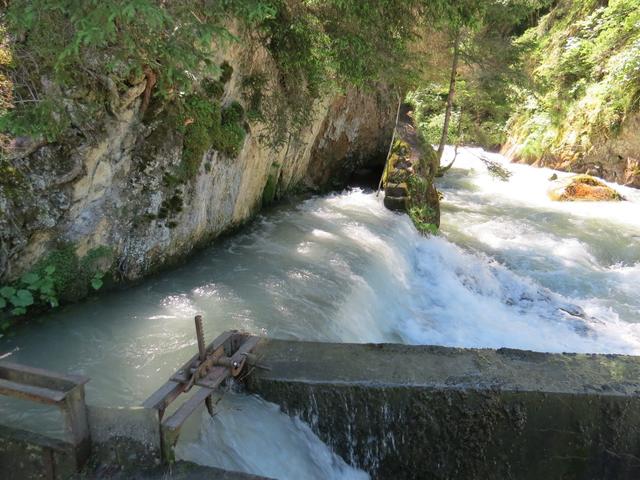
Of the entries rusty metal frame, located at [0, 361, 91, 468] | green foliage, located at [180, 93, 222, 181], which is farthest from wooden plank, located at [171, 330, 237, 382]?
green foliage, located at [180, 93, 222, 181]

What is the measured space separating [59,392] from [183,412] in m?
0.65

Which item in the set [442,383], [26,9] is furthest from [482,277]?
[26,9]

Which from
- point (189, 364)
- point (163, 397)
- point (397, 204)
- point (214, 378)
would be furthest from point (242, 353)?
point (397, 204)

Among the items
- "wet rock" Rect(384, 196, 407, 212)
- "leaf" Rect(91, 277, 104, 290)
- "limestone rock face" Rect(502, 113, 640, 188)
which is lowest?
"leaf" Rect(91, 277, 104, 290)

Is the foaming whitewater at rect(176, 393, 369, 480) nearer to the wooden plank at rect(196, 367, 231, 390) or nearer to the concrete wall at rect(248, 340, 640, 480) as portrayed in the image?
the concrete wall at rect(248, 340, 640, 480)

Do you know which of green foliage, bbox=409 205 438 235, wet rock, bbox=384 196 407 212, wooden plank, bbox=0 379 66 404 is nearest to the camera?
wooden plank, bbox=0 379 66 404

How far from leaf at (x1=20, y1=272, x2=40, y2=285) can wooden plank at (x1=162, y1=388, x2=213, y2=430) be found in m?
2.37

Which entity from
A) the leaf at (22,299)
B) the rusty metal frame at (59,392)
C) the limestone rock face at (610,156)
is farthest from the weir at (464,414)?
the limestone rock face at (610,156)

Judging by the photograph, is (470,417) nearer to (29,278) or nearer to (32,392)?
(32,392)

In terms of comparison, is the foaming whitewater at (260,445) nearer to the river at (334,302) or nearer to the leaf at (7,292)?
the river at (334,302)

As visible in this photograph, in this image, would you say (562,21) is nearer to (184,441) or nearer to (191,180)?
(191,180)

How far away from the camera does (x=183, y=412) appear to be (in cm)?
266

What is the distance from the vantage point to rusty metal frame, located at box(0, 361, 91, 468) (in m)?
2.34

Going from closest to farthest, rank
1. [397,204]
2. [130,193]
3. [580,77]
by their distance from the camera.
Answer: [130,193], [397,204], [580,77]
